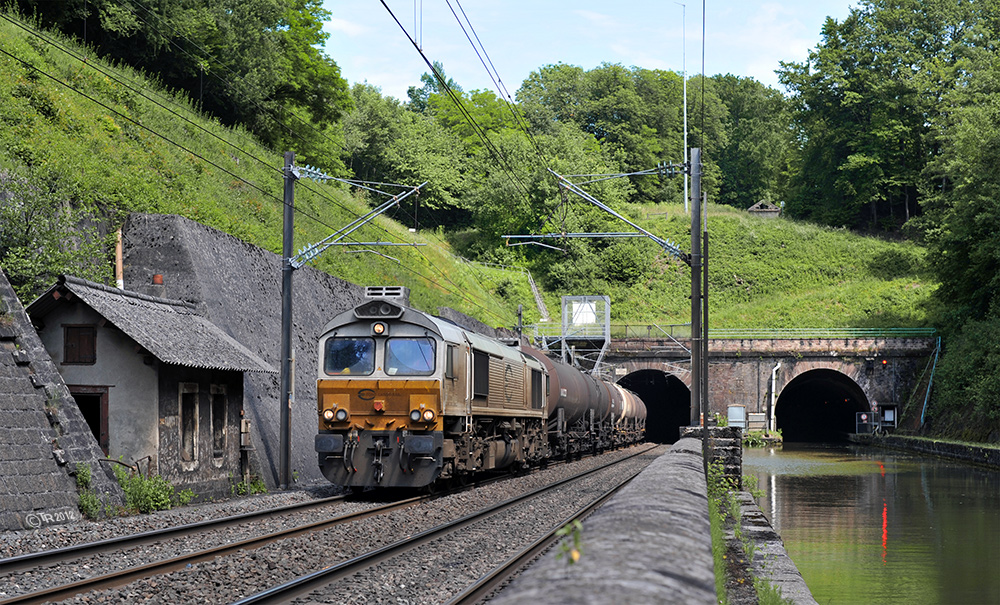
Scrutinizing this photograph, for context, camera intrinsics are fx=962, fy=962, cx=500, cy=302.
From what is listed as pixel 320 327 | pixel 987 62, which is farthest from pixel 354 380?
pixel 987 62

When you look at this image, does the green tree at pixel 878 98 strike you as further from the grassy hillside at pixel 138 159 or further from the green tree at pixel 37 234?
the green tree at pixel 37 234

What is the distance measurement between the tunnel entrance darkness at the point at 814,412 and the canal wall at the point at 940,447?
10930 millimetres

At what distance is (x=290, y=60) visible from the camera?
162ft

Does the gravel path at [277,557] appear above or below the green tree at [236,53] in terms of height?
below

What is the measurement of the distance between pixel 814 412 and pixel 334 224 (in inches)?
1683

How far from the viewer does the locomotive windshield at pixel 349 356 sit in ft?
62.2

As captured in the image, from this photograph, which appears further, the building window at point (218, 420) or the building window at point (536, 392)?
the building window at point (536, 392)

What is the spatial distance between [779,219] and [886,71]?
15016 mm

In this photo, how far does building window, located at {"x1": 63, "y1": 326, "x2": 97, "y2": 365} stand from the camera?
17703mm

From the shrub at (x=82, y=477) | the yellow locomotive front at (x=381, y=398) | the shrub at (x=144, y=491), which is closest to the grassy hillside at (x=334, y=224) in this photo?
the shrub at (x=144, y=491)

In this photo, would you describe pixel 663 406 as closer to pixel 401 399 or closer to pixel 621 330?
pixel 621 330

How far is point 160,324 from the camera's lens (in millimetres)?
18688

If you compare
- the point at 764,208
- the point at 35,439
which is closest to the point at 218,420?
the point at 35,439

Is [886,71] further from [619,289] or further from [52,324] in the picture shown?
[52,324]
